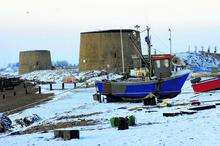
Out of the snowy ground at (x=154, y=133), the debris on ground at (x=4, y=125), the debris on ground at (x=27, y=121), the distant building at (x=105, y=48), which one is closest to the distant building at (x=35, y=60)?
the distant building at (x=105, y=48)

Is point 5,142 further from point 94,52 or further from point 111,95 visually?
point 94,52

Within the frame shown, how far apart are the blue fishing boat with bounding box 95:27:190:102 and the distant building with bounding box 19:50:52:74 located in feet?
212

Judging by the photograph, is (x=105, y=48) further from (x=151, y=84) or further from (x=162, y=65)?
(x=151, y=84)

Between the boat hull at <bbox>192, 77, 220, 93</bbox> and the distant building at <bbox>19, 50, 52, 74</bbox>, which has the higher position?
the distant building at <bbox>19, 50, 52, 74</bbox>

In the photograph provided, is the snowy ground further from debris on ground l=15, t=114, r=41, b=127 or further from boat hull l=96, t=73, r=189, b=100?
boat hull l=96, t=73, r=189, b=100

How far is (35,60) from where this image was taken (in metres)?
101

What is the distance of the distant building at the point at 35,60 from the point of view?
99938mm

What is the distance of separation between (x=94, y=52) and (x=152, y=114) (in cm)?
5518

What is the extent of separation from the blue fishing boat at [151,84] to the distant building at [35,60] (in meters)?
64.7

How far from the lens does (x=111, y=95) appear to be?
3559 cm

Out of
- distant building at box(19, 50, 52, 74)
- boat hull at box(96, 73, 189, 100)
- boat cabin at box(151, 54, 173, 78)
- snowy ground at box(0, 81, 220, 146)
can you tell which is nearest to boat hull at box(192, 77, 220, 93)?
boat hull at box(96, 73, 189, 100)

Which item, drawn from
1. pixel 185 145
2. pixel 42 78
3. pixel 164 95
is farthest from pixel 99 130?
pixel 42 78

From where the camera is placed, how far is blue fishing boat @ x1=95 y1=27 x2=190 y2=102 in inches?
1313

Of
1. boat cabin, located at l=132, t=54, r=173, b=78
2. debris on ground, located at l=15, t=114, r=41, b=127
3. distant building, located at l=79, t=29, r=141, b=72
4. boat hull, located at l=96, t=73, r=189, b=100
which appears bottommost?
debris on ground, located at l=15, t=114, r=41, b=127
